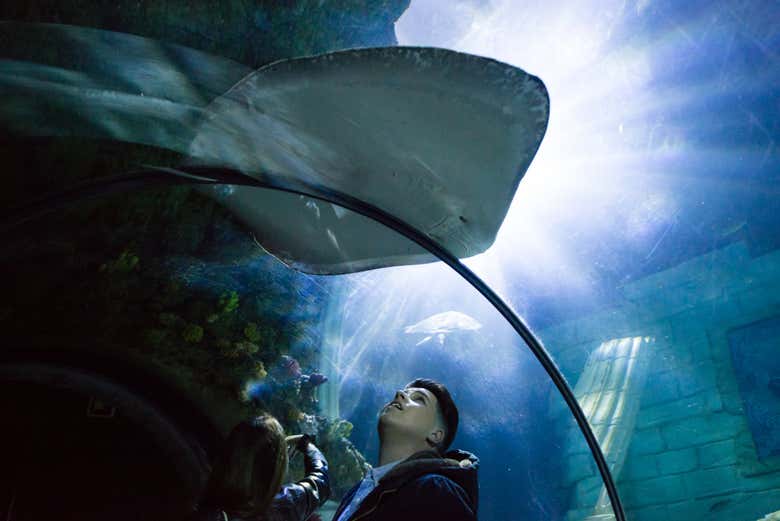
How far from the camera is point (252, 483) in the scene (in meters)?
1.95

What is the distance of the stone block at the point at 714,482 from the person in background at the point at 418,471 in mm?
17123

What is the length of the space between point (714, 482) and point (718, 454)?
909mm

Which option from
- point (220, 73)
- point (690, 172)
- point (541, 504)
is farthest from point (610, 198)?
point (220, 73)

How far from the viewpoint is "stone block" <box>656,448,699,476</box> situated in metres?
15.8

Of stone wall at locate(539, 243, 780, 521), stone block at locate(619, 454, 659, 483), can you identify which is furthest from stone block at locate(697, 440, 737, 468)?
stone block at locate(619, 454, 659, 483)

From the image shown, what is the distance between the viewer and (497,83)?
1.81 m

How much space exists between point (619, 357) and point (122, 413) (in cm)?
2064

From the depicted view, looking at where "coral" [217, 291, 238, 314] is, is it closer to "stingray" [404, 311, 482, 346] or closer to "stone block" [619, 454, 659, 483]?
"stone block" [619, 454, 659, 483]

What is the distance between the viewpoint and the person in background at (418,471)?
160 centimetres

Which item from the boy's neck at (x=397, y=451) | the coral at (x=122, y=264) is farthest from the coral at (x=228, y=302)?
the boy's neck at (x=397, y=451)

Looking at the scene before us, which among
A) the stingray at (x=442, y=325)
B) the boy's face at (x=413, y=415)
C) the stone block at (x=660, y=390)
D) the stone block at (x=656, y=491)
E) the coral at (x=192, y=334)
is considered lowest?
the boy's face at (x=413, y=415)

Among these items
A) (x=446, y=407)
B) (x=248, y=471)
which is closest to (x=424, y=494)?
(x=446, y=407)

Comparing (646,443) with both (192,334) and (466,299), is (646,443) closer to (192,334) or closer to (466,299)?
(466,299)

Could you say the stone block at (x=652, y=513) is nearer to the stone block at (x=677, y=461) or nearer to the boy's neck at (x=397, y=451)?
the stone block at (x=677, y=461)
